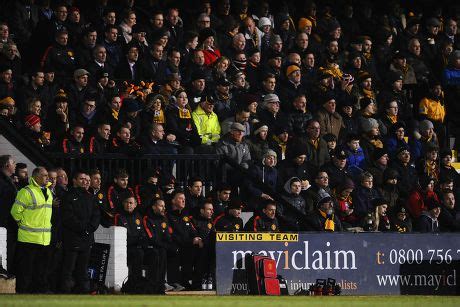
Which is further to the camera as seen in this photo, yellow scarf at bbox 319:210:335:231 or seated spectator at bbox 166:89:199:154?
seated spectator at bbox 166:89:199:154

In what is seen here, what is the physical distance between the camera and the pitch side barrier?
22781mm

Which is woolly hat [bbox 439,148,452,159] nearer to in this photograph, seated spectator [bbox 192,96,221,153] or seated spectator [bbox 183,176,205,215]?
seated spectator [bbox 192,96,221,153]

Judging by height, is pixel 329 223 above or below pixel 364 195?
below

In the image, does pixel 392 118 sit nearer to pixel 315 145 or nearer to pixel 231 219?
pixel 315 145

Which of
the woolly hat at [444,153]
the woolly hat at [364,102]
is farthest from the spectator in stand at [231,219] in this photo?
the woolly hat at [444,153]

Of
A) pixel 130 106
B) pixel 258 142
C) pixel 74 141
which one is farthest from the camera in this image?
pixel 258 142

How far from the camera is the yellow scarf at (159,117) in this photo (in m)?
24.3

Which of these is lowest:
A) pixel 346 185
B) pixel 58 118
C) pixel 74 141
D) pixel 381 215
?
pixel 381 215

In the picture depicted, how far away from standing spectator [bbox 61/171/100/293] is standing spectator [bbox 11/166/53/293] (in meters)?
0.66

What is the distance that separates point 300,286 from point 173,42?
5909 millimetres

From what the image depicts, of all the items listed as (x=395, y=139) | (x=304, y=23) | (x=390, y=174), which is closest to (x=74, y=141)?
(x=390, y=174)

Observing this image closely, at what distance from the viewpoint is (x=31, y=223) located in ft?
67.2

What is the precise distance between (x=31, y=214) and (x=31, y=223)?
122mm

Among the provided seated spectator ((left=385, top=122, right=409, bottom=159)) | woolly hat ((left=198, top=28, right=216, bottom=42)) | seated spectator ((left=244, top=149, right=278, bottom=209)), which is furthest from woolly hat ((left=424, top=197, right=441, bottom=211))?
woolly hat ((left=198, top=28, right=216, bottom=42))
